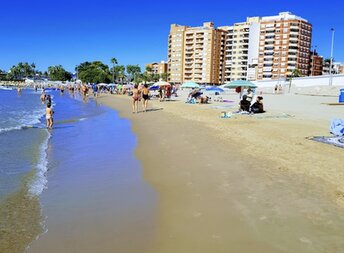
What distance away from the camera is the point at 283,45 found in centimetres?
11194

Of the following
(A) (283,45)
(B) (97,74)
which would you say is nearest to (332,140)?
(A) (283,45)

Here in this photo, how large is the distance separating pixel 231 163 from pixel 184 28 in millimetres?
132394

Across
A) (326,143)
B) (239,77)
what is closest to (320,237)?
(326,143)

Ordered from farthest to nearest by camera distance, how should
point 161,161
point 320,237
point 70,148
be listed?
1. point 70,148
2. point 161,161
3. point 320,237

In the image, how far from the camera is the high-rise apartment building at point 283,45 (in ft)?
363

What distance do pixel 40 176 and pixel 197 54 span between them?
126 m

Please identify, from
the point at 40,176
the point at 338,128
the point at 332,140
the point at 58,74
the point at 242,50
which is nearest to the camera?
the point at 40,176

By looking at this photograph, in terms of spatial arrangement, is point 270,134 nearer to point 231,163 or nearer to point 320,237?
point 231,163

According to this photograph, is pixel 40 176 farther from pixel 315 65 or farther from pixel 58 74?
pixel 58 74

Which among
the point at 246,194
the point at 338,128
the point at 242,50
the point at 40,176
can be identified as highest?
the point at 242,50

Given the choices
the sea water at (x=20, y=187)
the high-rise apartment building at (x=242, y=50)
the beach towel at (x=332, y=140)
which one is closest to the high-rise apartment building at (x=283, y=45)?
the high-rise apartment building at (x=242, y=50)

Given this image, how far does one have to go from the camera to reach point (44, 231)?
4477 millimetres

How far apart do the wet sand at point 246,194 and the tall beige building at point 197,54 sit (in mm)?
117854

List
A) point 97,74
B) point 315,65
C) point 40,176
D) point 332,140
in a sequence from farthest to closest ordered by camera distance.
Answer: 1. point 97,74
2. point 315,65
3. point 332,140
4. point 40,176
